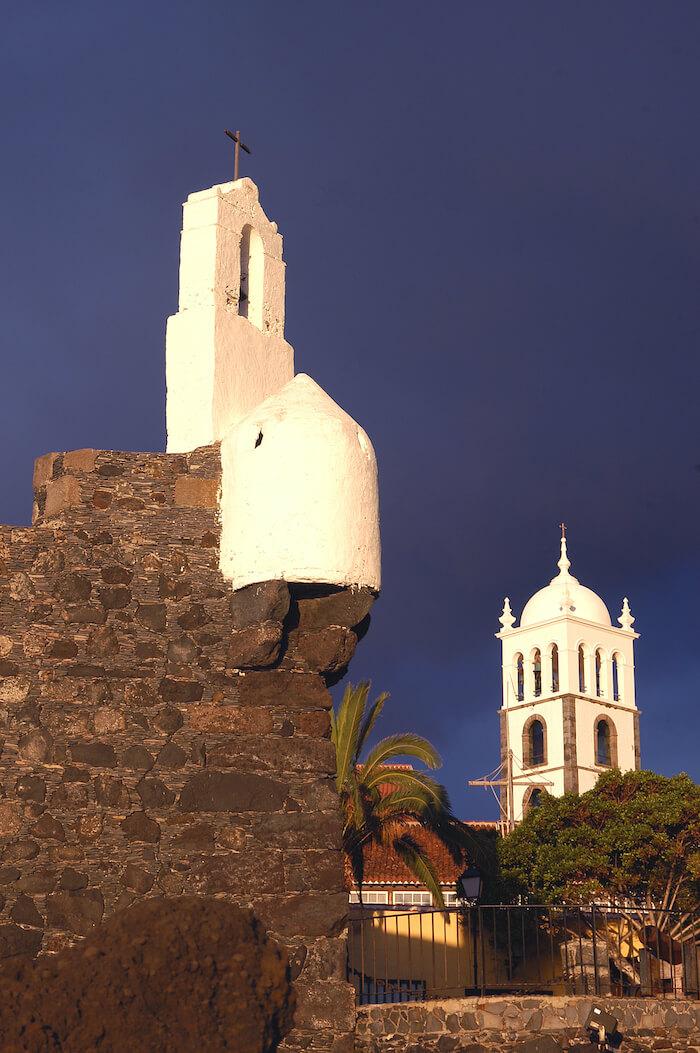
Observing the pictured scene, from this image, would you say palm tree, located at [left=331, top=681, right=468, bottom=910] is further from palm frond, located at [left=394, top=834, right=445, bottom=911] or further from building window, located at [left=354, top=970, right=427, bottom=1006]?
building window, located at [left=354, top=970, right=427, bottom=1006]

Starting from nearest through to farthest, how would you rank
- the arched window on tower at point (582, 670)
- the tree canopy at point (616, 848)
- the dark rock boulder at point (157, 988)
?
the dark rock boulder at point (157, 988)
the tree canopy at point (616, 848)
the arched window on tower at point (582, 670)

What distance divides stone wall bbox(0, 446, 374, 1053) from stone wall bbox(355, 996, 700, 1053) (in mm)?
978

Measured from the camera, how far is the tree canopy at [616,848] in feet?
74.8

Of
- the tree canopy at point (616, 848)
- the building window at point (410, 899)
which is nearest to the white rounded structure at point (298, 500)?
the tree canopy at point (616, 848)

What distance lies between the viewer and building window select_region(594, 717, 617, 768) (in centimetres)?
5647

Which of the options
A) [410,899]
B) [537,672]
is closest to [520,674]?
[537,672]

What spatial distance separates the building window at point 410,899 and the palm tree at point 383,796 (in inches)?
219

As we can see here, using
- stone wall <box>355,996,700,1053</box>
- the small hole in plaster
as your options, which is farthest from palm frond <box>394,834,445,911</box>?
the small hole in plaster

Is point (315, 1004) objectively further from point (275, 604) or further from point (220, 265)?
point (220, 265)

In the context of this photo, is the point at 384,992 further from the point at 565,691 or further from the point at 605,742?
the point at 605,742

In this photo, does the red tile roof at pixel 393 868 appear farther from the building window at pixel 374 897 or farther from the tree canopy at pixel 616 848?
the tree canopy at pixel 616 848

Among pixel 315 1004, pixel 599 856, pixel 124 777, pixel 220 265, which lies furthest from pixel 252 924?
pixel 599 856

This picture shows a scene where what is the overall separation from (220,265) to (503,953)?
14760 millimetres

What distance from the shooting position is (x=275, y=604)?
25.7 feet
